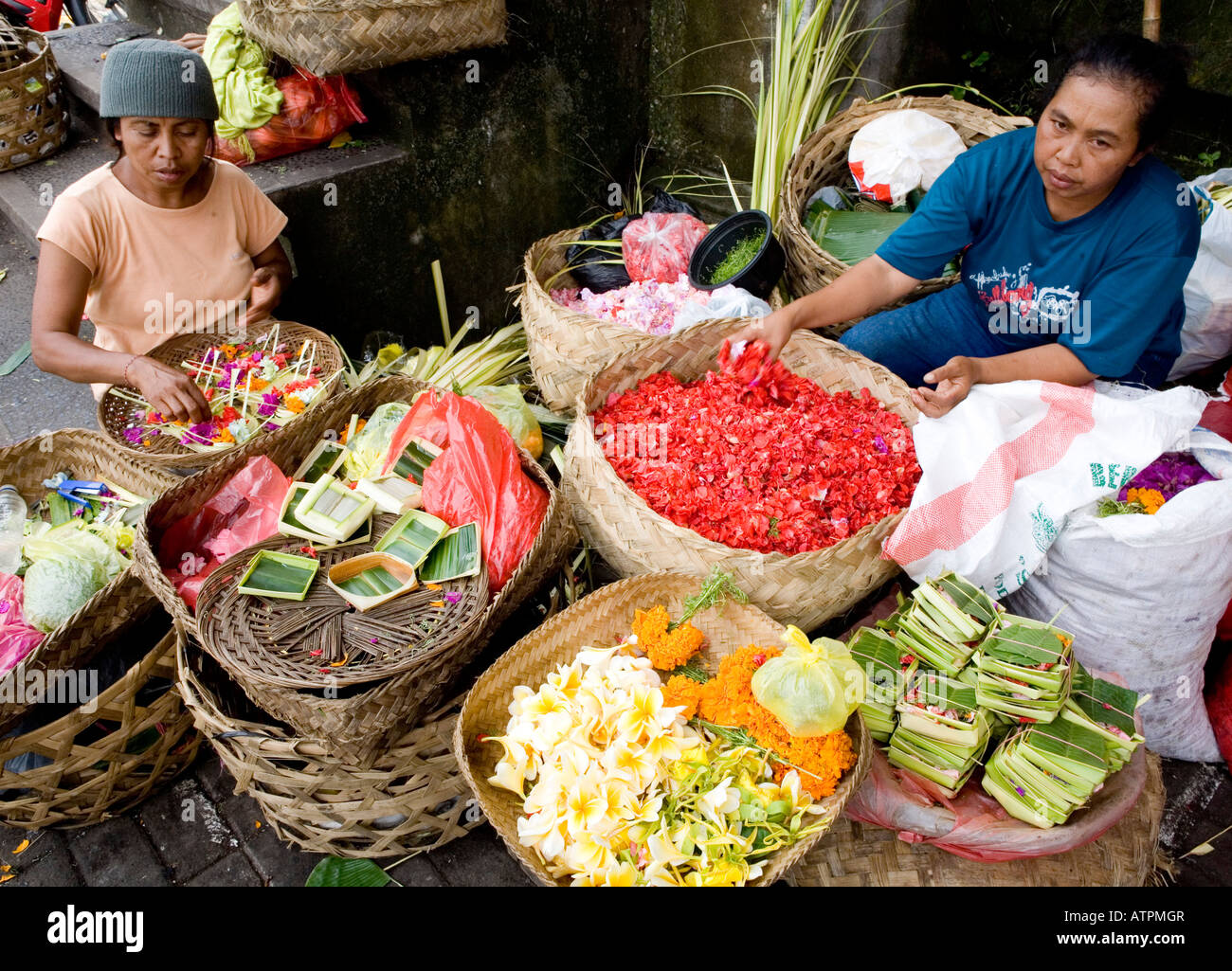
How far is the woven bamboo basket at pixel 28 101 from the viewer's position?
3.88m

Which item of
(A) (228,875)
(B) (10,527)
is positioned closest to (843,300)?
(A) (228,875)

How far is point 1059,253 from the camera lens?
2.55m

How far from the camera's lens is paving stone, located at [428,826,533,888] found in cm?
230

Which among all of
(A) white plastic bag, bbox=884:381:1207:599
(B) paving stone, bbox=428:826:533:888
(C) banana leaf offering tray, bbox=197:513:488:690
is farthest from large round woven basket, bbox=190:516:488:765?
(A) white plastic bag, bbox=884:381:1207:599

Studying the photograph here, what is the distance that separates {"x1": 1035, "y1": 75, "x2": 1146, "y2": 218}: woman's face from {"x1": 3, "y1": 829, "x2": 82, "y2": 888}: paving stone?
10.7ft

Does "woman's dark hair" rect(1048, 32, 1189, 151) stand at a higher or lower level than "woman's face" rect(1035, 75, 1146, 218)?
higher

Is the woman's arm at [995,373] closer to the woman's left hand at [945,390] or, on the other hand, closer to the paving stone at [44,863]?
the woman's left hand at [945,390]

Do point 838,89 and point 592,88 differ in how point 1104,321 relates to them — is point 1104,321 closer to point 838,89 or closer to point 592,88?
point 838,89

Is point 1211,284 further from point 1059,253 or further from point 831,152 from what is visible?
point 831,152

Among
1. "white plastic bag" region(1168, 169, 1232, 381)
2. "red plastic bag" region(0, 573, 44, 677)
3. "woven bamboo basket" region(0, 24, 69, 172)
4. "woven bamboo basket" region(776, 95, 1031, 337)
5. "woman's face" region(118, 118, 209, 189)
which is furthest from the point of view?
"woven bamboo basket" region(0, 24, 69, 172)

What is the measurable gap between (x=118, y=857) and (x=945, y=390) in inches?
103

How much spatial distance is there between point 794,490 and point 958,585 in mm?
463

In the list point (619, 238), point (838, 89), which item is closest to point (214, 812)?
point (619, 238)

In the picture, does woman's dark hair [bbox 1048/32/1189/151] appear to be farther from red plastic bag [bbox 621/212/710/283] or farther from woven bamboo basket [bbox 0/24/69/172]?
woven bamboo basket [bbox 0/24/69/172]
